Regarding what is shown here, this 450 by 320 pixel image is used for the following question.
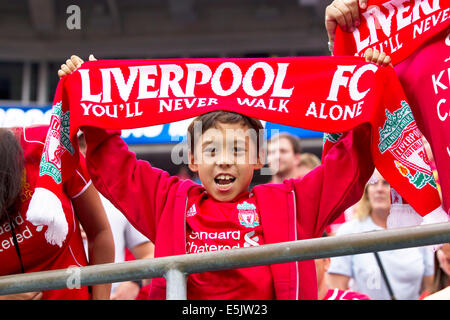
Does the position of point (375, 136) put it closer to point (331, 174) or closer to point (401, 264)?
point (331, 174)

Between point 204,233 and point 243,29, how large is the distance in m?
8.07

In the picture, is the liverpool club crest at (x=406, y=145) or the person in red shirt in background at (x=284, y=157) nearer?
the liverpool club crest at (x=406, y=145)

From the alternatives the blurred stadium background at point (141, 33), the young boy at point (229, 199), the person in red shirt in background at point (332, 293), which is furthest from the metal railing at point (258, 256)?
the blurred stadium background at point (141, 33)

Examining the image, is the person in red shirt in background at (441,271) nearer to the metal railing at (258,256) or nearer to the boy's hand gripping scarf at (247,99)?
the boy's hand gripping scarf at (247,99)

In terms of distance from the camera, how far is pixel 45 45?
980cm

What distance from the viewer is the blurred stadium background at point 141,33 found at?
31.2 ft

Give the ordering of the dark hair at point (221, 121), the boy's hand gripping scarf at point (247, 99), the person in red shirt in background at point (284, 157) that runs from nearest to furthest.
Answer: the boy's hand gripping scarf at point (247, 99), the dark hair at point (221, 121), the person in red shirt in background at point (284, 157)

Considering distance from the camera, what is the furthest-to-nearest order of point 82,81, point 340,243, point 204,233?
1. point 82,81
2. point 204,233
3. point 340,243

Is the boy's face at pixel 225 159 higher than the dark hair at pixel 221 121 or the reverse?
the reverse

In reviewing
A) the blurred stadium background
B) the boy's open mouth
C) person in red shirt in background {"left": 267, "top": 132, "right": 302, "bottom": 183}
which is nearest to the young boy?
the boy's open mouth

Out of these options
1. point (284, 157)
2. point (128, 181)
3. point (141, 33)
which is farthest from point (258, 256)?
point (141, 33)

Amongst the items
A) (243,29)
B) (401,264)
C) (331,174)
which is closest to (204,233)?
(331,174)

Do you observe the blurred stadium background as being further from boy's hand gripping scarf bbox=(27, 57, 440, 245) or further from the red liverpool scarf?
boy's hand gripping scarf bbox=(27, 57, 440, 245)

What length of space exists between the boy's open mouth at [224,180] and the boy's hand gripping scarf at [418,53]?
1.59 ft
